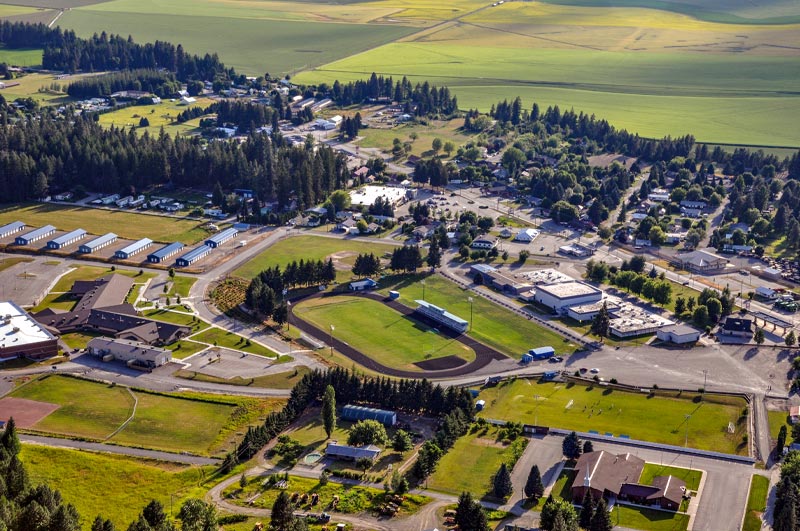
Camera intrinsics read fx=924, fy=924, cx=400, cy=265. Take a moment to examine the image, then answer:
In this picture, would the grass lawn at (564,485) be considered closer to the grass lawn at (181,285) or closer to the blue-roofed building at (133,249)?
the grass lawn at (181,285)

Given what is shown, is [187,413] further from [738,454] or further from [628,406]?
[738,454]

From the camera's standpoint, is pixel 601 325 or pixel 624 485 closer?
pixel 624 485

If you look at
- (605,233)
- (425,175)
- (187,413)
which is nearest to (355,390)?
(187,413)

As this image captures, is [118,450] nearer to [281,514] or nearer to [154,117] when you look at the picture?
[281,514]

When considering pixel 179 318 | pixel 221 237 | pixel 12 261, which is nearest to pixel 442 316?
pixel 179 318

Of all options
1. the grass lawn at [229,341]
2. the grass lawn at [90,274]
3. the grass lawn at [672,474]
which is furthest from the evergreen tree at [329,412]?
the grass lawn at [90,274]

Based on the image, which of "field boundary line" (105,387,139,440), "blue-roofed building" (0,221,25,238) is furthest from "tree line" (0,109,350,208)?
"field boundary line" (105,387,139,440)

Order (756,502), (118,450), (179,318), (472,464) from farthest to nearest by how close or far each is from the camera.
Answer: (179,318), (118,450), (472,464), (756,502)
